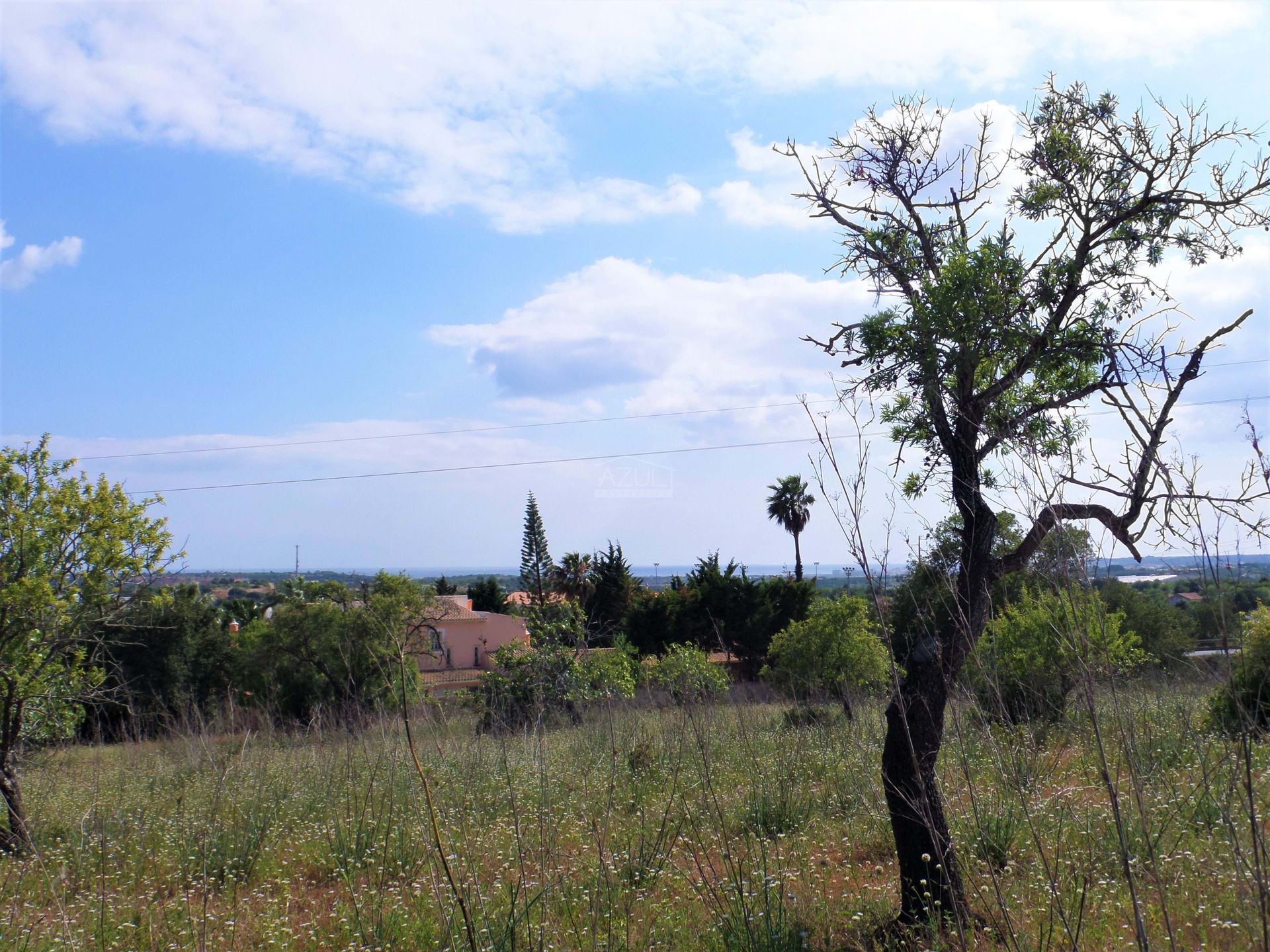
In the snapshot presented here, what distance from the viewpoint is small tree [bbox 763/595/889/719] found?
46.4ft

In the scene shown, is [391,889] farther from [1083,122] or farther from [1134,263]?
[1083,122]

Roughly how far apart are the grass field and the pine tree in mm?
32444

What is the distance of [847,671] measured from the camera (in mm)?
14117

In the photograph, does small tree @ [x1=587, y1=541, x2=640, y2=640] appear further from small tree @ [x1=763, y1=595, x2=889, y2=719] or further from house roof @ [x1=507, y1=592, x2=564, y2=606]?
small tree @ [x1=763, y1=595, x2=889, y2=719]

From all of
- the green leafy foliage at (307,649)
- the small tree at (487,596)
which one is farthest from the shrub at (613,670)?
the small tree at (487,596)

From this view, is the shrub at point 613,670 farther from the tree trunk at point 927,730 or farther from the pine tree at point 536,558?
the pine tree at point 536,558

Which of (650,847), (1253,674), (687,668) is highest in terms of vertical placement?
(1253,674)

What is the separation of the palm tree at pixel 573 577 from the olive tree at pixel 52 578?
1340 inches

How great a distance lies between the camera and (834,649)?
47.3ft

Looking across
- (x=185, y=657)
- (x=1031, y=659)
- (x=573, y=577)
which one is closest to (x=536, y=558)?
(x=573, y=577)

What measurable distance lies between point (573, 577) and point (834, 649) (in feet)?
90.0

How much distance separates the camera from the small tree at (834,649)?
46.4ft

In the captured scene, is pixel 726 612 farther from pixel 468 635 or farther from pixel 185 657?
pixel 185 657

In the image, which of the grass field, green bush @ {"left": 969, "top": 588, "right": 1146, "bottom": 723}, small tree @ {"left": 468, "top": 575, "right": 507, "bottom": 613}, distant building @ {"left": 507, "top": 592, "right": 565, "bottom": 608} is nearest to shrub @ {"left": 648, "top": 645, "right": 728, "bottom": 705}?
green bush @ {"left": 969, "top": 588, "right": 1146, "bottom": 723}
